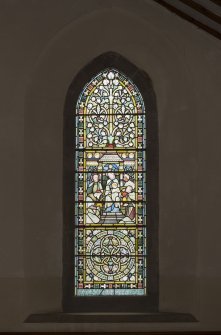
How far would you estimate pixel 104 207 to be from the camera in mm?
11156

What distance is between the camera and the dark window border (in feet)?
35.7

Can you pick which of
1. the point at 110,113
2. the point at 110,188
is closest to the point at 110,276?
the point at 110,188

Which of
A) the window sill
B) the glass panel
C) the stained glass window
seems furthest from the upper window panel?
the window sill

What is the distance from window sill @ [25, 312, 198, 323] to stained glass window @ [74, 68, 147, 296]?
1.17ft
